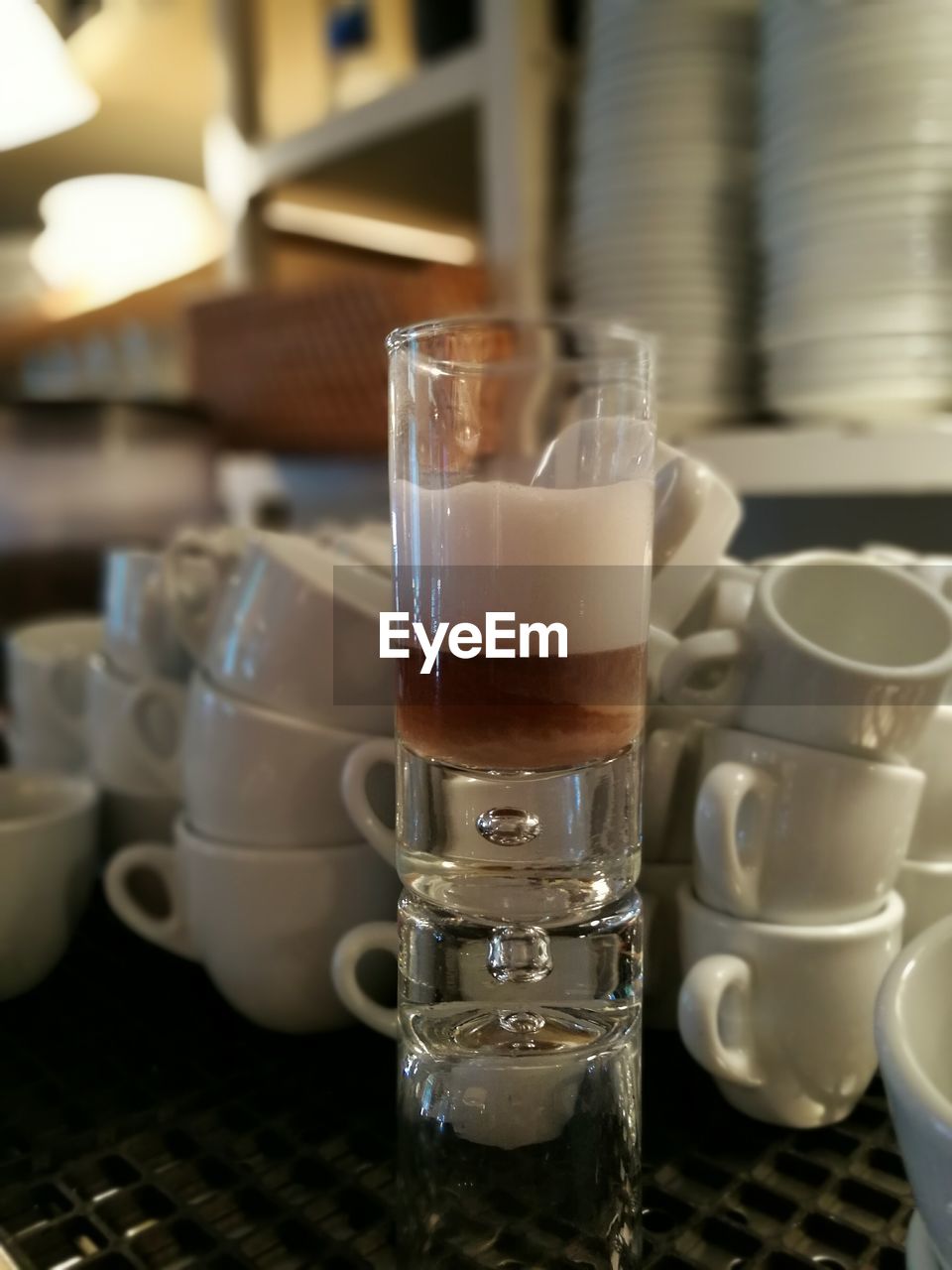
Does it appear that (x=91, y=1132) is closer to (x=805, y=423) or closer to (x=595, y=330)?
(x=595, y=330)

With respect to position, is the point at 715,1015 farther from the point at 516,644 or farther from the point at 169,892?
the point at 169,892

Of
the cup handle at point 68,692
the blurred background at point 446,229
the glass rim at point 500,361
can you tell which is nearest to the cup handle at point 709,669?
the glass rim at point 500,361

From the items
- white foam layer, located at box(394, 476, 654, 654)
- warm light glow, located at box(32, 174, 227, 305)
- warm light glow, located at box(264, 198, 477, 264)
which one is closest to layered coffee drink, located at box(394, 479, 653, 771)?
white foam layer, located at box(394, 476, 654, 654)

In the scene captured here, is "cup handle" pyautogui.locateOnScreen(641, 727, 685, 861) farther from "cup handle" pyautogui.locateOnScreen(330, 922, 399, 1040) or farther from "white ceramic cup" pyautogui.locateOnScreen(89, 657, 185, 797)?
"white ceramic cup" pyautogui.locateOnScreen(89, 657, 185, 797)

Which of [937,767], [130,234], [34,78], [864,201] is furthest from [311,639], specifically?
[130,234]

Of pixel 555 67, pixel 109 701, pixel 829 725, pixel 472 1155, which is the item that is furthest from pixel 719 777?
pixel 555 67

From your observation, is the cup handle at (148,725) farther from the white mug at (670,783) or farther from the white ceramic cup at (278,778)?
the white mug at (670,783)

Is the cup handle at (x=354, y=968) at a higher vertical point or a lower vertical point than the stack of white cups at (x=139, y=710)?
lower
